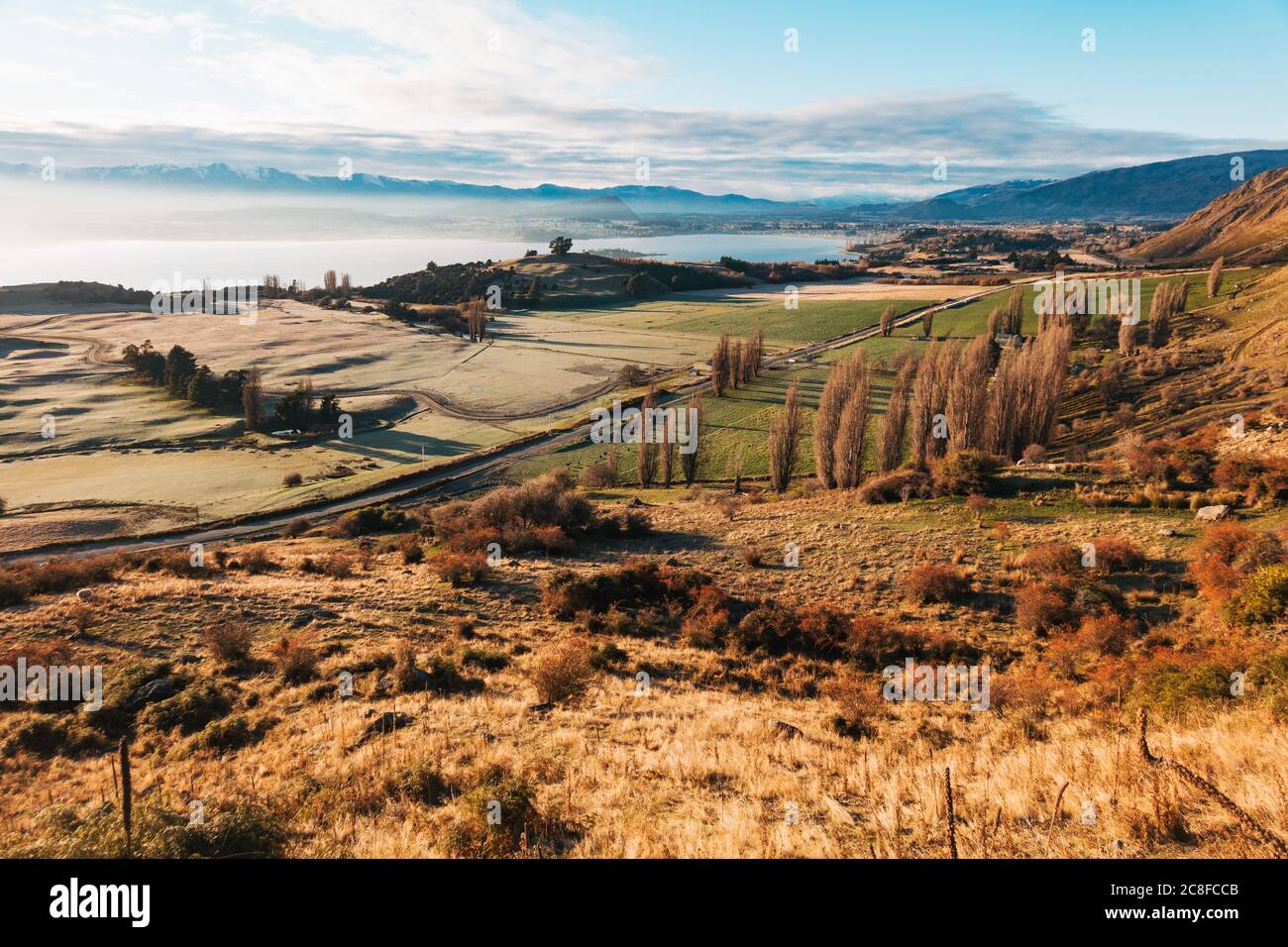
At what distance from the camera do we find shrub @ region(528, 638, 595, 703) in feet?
67.1

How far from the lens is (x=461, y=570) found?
1325 inches

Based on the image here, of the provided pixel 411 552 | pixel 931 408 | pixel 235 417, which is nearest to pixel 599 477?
pixel 411 552

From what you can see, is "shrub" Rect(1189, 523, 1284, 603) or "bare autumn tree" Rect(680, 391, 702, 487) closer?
"shrub" Rect(1189, 523, 1284, 603)

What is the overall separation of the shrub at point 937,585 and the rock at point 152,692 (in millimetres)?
29006

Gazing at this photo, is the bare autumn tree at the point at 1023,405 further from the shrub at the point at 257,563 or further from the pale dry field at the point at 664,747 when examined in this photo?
the shrub at the point at 257,563

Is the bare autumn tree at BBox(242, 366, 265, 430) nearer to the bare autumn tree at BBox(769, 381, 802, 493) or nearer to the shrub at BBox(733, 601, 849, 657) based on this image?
the bare autumn tree at BBox(769, 381, 802, 493)

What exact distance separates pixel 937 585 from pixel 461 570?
23241 mm

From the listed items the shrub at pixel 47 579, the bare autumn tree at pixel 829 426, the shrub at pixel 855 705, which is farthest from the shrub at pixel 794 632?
the shrub at pixel 47 579

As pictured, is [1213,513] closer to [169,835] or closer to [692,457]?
[692,457]

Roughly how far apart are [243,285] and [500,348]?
128 meters

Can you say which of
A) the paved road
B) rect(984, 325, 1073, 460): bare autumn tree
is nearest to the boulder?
rect(984, 325, 1073, 460): bare autumn tree

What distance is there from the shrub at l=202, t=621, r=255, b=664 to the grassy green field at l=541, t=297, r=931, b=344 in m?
104

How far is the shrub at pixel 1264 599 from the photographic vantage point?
1909cm
